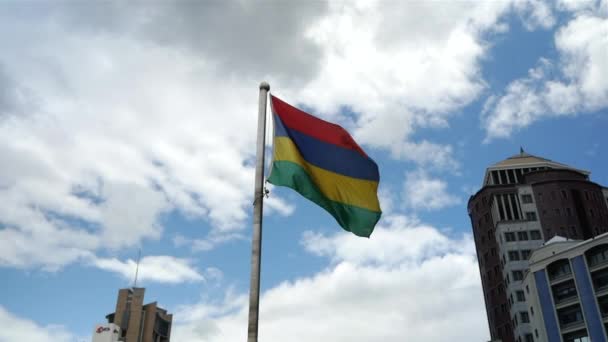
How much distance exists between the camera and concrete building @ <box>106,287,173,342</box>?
90688mm

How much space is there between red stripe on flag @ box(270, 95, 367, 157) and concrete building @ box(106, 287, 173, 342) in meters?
81.8

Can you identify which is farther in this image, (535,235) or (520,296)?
(535,235)

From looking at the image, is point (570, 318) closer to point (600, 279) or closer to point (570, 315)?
point (570, 315)

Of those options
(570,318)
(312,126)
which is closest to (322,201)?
(312,126)

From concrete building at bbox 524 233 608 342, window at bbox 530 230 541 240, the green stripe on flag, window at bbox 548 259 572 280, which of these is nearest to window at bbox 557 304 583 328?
concrete building at bbox 524 233 608 342

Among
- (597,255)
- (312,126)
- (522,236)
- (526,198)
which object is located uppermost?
(526,198)

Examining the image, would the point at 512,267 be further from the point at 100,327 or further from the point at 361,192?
the point at 361,192

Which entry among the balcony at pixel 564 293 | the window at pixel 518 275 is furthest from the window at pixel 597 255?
the window at pixel 518 275

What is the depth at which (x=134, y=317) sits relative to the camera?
91688 mm

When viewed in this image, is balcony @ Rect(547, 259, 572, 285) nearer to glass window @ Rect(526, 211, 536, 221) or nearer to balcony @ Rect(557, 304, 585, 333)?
balcony @ Rect(557, 304, 585, 333)

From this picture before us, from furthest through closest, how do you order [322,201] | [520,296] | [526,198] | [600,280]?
1. [526,198]
2. [520,296]
3. [600,280]
4. [322,201]

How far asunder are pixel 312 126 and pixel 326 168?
1317 millimetres

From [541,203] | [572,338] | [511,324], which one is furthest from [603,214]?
[572,338]

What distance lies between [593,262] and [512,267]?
2200cm
